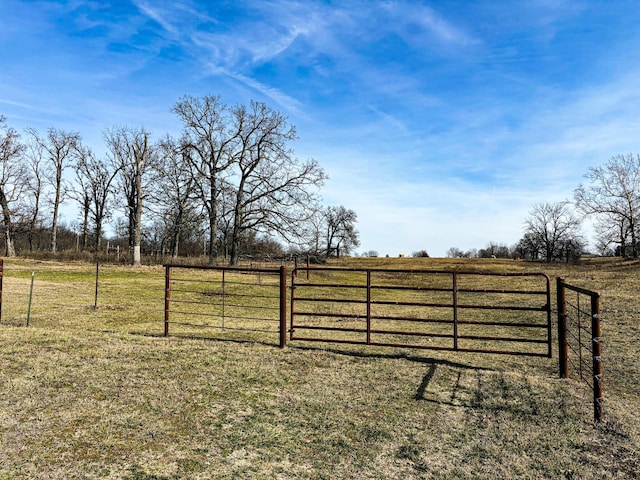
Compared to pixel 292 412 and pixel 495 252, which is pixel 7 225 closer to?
pixel 292 412

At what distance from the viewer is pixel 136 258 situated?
26.1 m

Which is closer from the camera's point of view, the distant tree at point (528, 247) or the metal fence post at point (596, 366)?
the metal fence post at point (596, 366)

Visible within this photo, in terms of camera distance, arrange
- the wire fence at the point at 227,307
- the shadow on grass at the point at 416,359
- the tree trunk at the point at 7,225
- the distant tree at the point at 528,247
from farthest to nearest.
Result: the distant tree at the point at 528,247 → the tree trunk at the point at 7,225 → the wire fence at the point at 227,307 → the shadow on grass at the point at 416,359

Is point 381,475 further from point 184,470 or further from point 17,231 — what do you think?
point 17,231

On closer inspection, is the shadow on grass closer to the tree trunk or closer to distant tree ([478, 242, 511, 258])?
the tree trunk

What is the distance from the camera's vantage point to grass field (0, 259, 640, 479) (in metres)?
3.61

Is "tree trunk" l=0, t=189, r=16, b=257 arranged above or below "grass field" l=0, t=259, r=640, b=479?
above

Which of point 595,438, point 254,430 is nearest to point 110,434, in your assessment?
point 254,430

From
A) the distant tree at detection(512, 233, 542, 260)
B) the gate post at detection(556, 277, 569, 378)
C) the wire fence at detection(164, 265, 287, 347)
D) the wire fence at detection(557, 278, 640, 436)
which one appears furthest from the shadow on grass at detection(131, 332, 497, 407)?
the distant tree at detection(512, 233, 542, 260)

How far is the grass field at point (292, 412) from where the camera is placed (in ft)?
11.8

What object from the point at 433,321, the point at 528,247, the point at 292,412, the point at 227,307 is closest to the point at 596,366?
the point at 433,321

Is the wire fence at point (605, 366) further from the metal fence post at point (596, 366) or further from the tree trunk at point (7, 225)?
the tree trunk at point (7, 225)

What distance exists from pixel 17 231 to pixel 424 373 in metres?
33.8

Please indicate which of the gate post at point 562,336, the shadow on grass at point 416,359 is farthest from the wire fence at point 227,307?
the gate post at point 562,336
